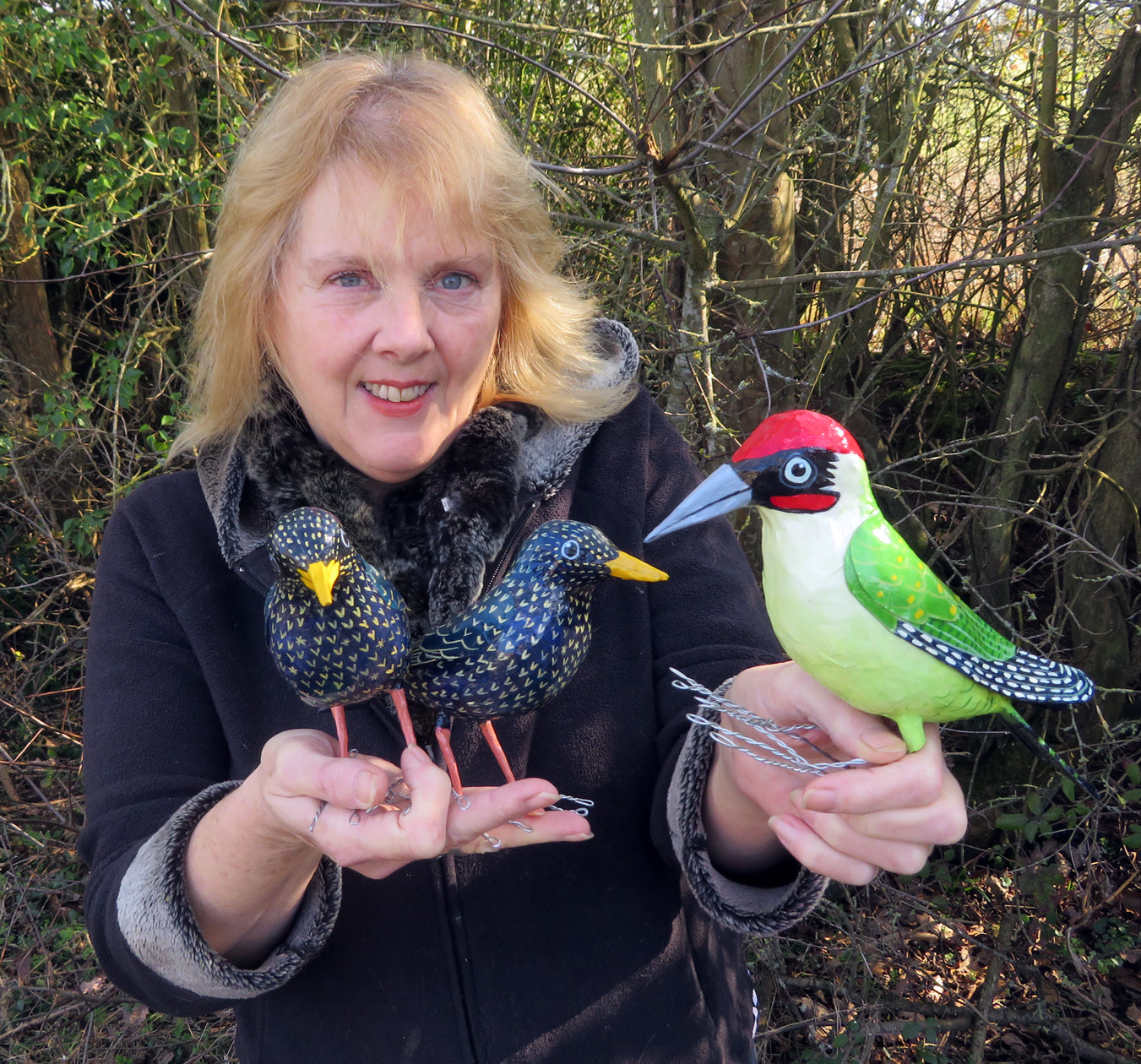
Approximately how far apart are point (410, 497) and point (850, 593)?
3.30 feet

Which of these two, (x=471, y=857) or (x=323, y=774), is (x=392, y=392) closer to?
(x=323, y=774)

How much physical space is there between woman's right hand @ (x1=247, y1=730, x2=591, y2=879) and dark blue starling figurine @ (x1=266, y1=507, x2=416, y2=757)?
112 mm

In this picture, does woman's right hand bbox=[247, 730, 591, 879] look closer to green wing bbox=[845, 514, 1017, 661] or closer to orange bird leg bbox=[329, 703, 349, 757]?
orange bird leg bbox=[329, 703, 349, 757]

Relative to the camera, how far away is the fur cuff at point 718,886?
1742mm

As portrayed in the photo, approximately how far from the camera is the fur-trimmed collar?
178 centimetres

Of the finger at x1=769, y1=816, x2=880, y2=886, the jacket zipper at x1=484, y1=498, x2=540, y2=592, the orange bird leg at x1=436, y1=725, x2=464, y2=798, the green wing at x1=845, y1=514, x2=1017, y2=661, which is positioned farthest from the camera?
the jacket zipper at x1=484, y1=498, x2=540, y2=592

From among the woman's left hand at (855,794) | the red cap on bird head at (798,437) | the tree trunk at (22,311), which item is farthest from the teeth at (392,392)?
the tree trunk at (22,311)

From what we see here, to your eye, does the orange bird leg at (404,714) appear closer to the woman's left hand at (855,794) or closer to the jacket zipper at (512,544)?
the jacket zipper at (512,544)

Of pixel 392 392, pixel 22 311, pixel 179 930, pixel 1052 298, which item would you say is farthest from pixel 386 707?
pixel 22 311

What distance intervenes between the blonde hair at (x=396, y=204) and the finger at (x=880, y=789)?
1.04m

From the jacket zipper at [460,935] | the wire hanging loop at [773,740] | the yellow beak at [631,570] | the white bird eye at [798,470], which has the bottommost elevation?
the jacket zipper at [460,935]

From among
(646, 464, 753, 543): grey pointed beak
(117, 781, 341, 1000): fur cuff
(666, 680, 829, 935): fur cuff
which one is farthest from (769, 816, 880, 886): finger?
(117, 781, 341, 1000): fur cuff

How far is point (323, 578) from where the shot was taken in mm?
1304

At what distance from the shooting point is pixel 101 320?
508 cm
